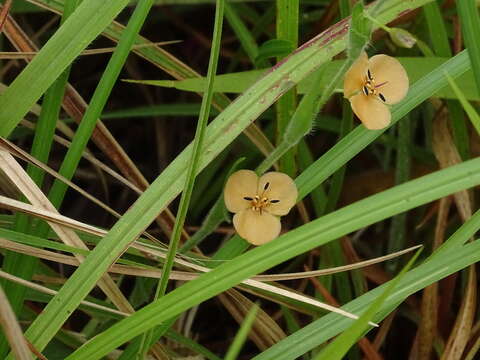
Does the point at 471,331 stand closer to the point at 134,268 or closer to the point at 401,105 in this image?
the point at 401,105

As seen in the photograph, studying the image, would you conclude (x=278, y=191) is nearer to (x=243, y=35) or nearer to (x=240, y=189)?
(x=240, y=189)

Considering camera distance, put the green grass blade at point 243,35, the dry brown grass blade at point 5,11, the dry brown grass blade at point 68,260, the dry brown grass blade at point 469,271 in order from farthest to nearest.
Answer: the green grass blade at point 243,35
the dry brown grass blade at point 469,271
the dry brown grass blade at point 5,11
the dry brown grass blade at point 68,260

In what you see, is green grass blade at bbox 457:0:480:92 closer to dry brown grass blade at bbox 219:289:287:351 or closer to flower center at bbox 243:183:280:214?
flower center at bbox 243:183:280:214

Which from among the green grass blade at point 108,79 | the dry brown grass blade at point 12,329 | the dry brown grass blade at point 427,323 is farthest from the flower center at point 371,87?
the dry brown grass blade at point 12,329

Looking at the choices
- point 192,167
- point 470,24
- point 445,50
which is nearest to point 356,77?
point 470,24

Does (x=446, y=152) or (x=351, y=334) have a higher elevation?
(x=446, y=152)

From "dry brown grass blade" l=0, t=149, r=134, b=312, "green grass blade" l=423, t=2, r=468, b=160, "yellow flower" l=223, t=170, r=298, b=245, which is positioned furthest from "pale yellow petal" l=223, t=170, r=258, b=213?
"green grass blade" l=423, t=2, r=468, b=160

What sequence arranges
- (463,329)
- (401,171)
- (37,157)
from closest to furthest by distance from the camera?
(37,157)
(463,329)
(401,171)

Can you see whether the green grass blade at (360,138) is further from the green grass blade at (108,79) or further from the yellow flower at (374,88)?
the green grass blade at (108,79)
